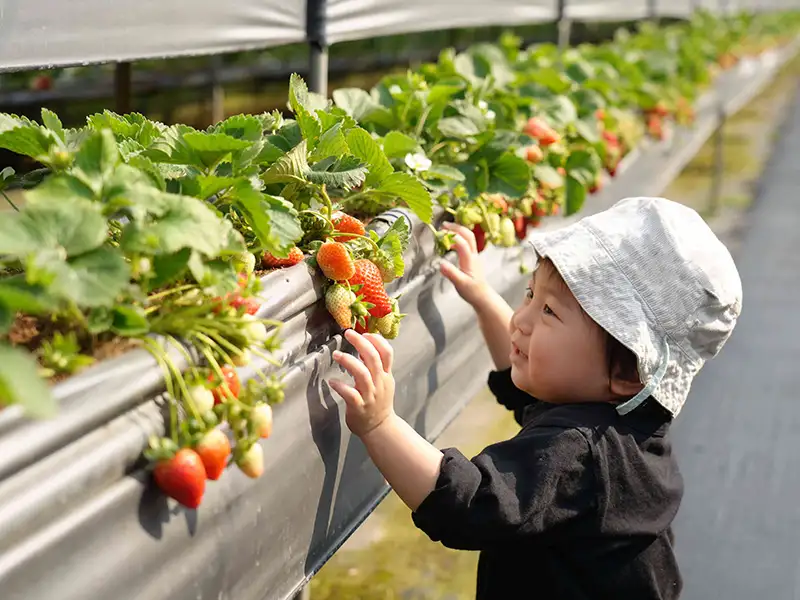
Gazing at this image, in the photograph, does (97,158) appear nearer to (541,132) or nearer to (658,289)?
(658,289)

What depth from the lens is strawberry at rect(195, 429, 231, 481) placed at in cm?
113

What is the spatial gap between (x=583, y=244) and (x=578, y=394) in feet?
0.82

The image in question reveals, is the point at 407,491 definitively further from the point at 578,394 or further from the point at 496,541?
the point at 578,394

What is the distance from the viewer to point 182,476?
110 centimetres

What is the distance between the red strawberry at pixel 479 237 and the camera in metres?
2.33

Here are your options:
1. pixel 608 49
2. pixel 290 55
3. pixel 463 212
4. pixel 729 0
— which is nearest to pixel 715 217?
pixel 608 49

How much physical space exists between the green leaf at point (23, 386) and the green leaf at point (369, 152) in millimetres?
899

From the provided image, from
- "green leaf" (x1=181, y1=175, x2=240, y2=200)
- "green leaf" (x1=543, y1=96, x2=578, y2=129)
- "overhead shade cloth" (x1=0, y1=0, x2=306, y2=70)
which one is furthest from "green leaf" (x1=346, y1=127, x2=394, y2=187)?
"green leaf" (x1=543, y1=96, x2=578, y2=129)

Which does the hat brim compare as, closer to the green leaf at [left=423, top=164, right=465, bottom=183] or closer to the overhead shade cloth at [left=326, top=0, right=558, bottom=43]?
the green leaf at [left=423, top=164, right=465, bottom=183]

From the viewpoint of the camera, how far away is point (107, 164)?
45.1 inches

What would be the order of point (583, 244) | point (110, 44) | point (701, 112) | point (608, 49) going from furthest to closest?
point (701, 112)
point (608, 49)
point (110, 44)
point (583, 244)

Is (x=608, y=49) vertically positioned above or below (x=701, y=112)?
above

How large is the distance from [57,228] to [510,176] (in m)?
1.50

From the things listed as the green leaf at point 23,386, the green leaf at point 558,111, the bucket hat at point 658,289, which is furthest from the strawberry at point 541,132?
the green leaf at point 23,386
